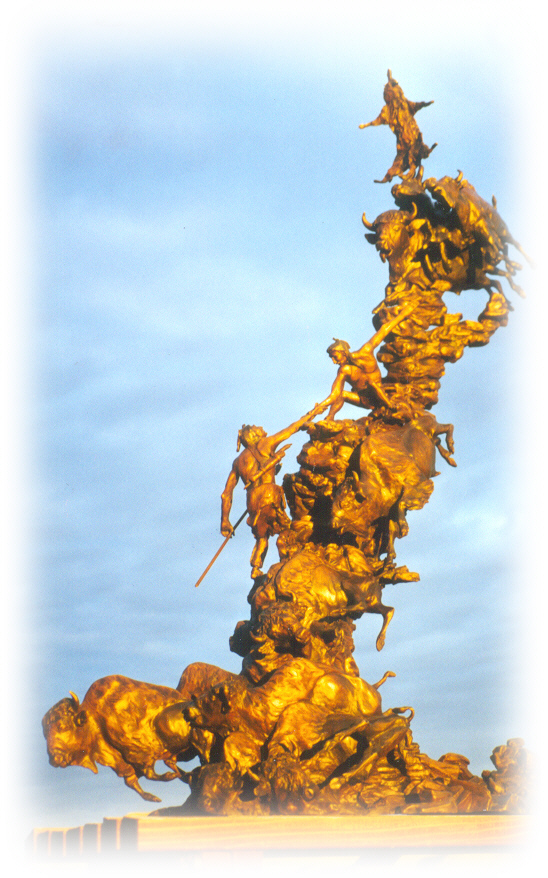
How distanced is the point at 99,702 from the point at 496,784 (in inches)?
133

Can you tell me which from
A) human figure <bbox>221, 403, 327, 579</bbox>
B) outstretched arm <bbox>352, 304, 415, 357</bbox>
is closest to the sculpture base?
human figure <bbox>221, 403, 327, 579</bbox>

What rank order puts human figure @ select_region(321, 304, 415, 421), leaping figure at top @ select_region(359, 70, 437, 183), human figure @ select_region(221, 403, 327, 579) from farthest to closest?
leaping figure at top @ select_region(359, 70, 437, 183) → human figure @ select_region(321, 304, 415, 421) → human figure @ select_region(221, 403, 327, 579)

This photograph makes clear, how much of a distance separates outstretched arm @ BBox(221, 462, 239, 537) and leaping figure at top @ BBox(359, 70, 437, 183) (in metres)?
3.68

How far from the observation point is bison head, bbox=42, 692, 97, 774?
888 cm

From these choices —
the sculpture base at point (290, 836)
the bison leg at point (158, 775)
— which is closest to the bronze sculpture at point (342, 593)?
the bison leg at point (158, 775)

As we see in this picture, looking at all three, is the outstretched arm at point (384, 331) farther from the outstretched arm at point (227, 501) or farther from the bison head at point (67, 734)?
the bison head at point (67, 734)

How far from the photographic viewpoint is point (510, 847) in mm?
8430

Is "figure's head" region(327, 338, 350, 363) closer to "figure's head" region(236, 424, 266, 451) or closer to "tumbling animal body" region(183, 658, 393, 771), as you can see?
"figure's head" region(236, 424, 266, 451)

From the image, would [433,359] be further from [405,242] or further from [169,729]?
[169,729]

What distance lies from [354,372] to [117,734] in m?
4.08

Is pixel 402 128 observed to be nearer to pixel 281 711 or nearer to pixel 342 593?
pixel 342 593

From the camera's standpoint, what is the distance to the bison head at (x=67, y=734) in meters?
8.88

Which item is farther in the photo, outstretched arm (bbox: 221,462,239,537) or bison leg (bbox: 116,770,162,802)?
outstretched arm (bbox: 221,462,239,537)

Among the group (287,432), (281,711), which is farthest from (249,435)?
(281,711)
